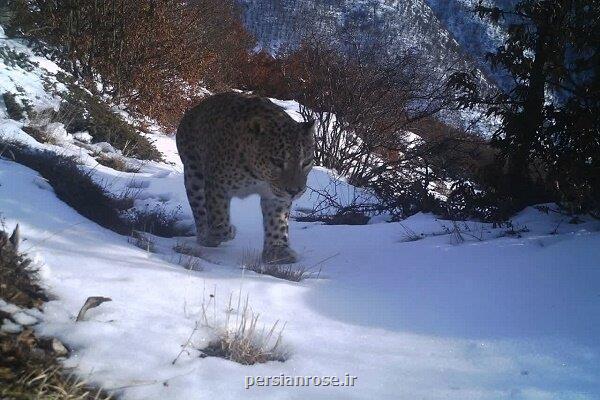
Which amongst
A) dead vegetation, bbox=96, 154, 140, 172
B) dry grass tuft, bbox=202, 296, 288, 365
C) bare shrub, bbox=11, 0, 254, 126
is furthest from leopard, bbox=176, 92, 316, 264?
bare shrub, bbox=11, 0, 254, 126

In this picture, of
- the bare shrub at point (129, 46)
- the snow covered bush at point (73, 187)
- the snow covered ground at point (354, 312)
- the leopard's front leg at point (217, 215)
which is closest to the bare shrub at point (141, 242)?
the snow covered ground at point (354, 312)

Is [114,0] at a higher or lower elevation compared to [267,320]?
higher

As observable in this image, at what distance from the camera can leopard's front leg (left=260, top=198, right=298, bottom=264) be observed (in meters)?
5.79

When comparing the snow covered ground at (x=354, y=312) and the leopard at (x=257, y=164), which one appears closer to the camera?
the snow covered ground at (x=354, y=312)

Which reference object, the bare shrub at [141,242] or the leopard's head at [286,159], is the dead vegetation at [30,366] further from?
the leopard's head at [286,159]

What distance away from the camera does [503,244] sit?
5148 mm

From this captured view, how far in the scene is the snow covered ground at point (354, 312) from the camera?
8.29 ft

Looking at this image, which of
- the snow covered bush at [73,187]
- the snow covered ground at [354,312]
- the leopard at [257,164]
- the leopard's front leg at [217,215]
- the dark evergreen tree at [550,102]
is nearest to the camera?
the snow covered ground at [354,312]

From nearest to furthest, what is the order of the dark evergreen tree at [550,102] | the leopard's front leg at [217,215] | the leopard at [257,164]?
the dark evergreen tree at [550,102] → the leopard at [257,164] → the leopard's front leg at [217,215]

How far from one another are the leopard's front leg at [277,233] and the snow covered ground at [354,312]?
21cm

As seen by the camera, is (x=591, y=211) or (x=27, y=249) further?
(x=591, y=211)

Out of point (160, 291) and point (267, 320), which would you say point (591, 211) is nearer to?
point (267, 320)

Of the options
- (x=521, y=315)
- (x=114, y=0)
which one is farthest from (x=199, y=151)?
(x=114, y=0)

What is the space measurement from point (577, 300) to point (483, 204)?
10.7ft
